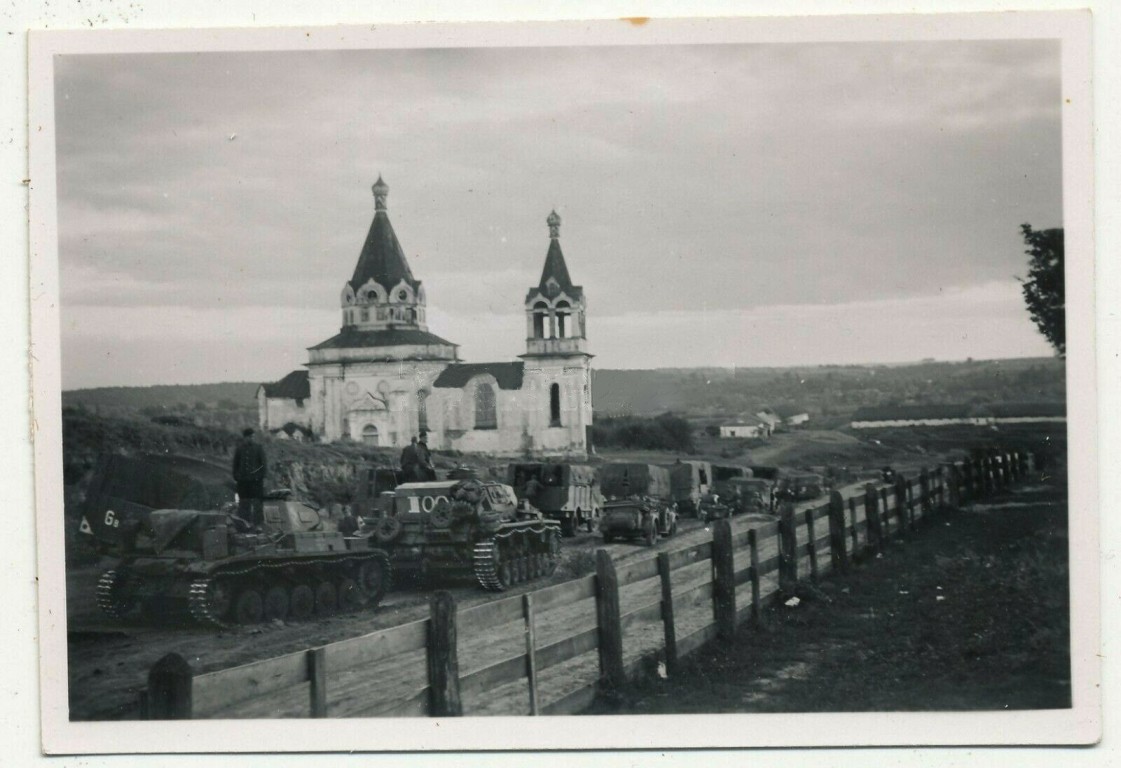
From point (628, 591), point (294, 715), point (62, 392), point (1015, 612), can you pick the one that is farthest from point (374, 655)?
point (1015, 612)

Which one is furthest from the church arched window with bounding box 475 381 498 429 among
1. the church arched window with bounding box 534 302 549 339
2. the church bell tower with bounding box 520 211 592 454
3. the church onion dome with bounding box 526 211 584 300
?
the church onion dome with bounding box 526 211 584 300

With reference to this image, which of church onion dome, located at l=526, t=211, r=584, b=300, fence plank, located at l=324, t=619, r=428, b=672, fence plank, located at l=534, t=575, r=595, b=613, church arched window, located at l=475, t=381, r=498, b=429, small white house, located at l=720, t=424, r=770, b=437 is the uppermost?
church onion dome, located at l=526, t=211, r=584, b=300

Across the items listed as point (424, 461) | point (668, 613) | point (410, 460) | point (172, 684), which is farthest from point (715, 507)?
point (172, 684)

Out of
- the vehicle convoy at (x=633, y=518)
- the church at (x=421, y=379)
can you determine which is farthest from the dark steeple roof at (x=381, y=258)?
the vehicle convoy at (x=633, y=518)

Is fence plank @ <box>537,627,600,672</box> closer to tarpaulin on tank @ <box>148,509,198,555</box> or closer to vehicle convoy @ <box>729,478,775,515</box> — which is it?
vehicle convoy @ <box>729,478,775,515</box>

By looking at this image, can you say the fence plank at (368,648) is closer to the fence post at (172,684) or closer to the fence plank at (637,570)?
the fence post at (172,684)

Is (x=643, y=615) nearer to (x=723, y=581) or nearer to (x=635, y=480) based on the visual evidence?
(x=723, y=581)
